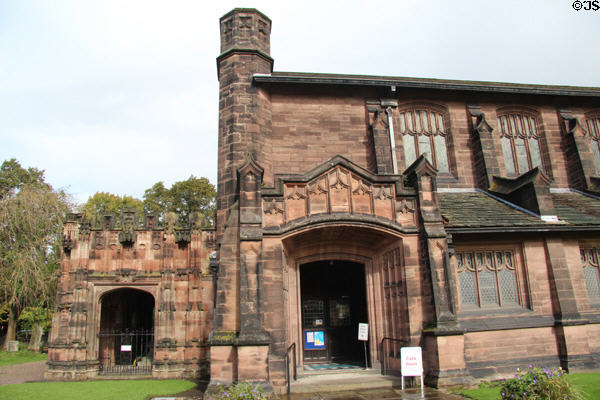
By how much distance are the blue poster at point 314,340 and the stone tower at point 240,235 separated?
425cm

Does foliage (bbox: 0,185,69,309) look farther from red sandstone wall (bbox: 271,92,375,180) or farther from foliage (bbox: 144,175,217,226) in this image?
red sandstone wall (bbox: 271,92,375,180)

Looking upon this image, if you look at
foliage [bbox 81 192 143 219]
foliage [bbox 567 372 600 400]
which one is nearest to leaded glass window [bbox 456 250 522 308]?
foliage [bbox 567 372 600 400]

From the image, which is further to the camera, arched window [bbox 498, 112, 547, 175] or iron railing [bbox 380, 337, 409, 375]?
arched window [bbox 498, 112, 547, 175]

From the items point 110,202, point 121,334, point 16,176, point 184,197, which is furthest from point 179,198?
point 121,334

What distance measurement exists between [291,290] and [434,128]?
923cm

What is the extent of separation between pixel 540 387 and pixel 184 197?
38.2 metres

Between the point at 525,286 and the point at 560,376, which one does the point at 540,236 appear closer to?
the point at 525,286

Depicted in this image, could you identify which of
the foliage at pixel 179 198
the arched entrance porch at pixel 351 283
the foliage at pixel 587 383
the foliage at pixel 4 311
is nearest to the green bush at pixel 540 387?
the foliage at pixel 587 383

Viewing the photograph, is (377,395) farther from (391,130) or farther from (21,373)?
(21,373)

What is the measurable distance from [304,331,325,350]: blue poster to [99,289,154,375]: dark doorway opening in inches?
302

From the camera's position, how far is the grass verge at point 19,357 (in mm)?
23172

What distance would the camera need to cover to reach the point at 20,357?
2502 cm

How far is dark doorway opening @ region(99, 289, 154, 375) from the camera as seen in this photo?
18.5 meters

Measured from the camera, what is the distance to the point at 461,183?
1552 cm
